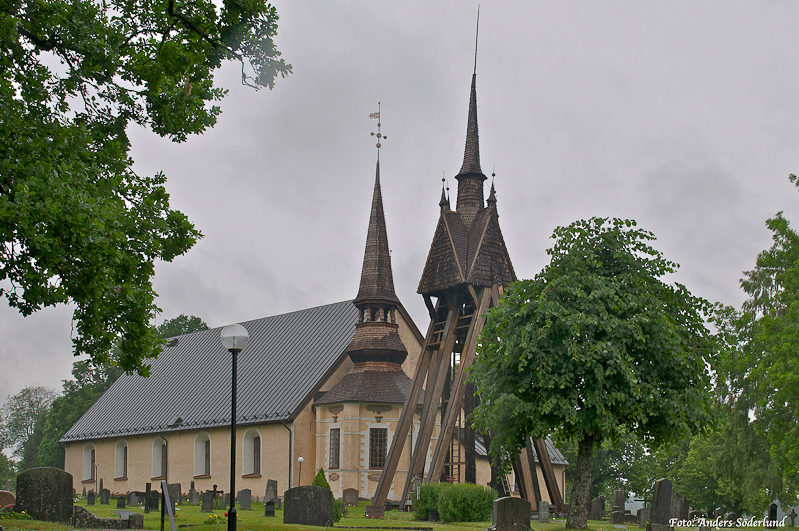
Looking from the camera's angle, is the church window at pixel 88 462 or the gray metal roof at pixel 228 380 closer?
the gray metal roof at pixel 228 380

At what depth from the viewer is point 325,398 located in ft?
111

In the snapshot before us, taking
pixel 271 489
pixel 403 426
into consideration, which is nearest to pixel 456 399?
pixel 403 426

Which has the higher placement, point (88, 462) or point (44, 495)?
point (44, 495)

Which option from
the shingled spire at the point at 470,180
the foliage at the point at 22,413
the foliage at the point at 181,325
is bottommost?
the foliage at the point at 22,413

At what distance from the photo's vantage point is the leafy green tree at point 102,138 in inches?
385

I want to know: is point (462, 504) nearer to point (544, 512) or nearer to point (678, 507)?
point (544, 512)

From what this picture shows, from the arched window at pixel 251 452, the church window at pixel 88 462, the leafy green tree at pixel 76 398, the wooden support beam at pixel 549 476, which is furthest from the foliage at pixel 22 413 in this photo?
the wooden support beam at pixel 549 476

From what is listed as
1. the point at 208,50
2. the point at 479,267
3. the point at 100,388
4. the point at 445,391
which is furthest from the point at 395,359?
the point at 100,388

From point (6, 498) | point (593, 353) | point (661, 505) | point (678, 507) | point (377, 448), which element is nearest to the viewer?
point (593, 353)

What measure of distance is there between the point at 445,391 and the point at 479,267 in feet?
16.1

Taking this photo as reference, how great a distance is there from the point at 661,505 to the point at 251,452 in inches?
899

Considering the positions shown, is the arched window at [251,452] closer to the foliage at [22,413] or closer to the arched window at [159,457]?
the arched window at [159,457]

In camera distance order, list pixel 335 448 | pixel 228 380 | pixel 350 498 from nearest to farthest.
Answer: pixel 350 498
pixel 335 448
pixel 228 380

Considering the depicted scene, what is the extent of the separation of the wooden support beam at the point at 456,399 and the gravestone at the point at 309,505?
7084 millimetres
